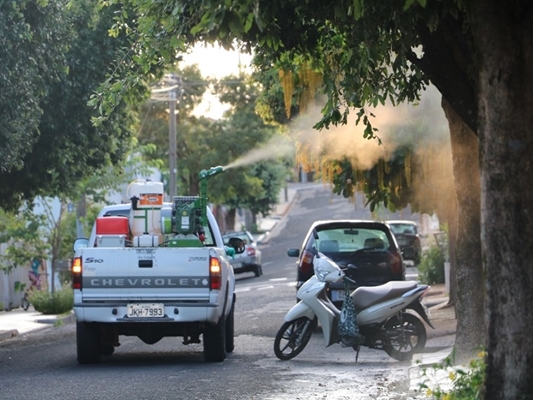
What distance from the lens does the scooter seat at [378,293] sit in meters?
13.9

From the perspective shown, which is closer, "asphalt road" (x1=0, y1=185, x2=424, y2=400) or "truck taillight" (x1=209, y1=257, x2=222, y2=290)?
"asphalt road" (x1=0, y1=185, x2=424, y2=400)

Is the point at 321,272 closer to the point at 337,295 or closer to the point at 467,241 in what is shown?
the point at 337,295

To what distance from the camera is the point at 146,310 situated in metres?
13.3

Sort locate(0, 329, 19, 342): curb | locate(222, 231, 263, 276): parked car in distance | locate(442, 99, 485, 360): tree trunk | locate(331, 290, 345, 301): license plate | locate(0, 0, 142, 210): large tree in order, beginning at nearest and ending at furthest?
locate(442, 99, 485, 360): tree trunk
locate(0, 0, 142, 210): large tree
locate(331, 290, 345, 301): license plate
locate(0, 329, 19, 342): curb
locate(222, 231, 263, 276): parked car in distance

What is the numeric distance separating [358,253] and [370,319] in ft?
12.9

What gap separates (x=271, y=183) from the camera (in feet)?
216

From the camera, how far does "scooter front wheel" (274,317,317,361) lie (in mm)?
14023

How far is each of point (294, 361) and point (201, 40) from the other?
4.68 metres

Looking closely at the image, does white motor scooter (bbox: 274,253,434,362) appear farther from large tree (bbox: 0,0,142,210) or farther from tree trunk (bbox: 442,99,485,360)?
large tree (bbox: 0,0,142,210)

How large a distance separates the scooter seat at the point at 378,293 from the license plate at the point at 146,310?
7.90 feet

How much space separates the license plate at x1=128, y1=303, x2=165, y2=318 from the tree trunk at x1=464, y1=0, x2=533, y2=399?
584 cm

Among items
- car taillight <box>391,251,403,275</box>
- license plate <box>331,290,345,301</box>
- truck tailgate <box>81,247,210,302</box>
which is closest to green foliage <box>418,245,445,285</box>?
car taillight <box>391,251,403,275</box>

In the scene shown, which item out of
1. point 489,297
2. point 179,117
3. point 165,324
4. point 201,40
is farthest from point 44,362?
point 179,117

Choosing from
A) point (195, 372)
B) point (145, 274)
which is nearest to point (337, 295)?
point (145, 274)
